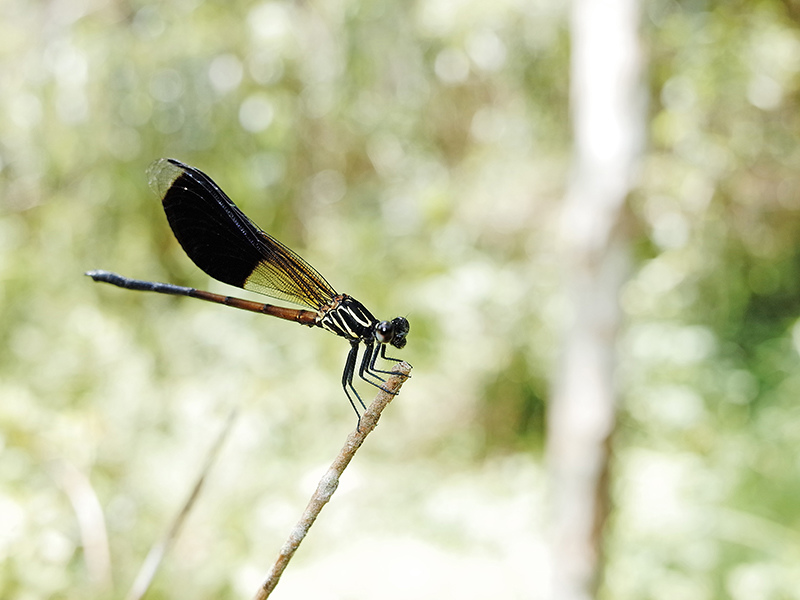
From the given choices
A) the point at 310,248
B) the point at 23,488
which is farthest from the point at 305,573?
the point at 310,248

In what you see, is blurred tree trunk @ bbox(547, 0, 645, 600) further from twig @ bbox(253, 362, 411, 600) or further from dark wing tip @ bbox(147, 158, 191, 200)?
twig @ bbox(253, 362, 411, 600)

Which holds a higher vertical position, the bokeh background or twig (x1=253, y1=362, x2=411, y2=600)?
the bokeh background

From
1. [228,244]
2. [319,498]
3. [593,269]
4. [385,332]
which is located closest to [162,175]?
[228,244]

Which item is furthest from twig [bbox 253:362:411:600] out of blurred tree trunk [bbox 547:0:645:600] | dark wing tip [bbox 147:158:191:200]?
blurred tree trunk [bbox 547:0:645:600]

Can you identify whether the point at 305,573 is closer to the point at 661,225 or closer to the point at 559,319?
the point at 559,319

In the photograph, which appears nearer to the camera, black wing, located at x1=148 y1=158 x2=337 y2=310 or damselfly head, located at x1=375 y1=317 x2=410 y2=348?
damselfly head, located at x1=375 y1=317 x2=410 y2=348

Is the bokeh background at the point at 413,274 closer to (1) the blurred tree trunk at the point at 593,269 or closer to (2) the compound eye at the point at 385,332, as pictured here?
(1) the blurred tree trunk at the point at 593,269

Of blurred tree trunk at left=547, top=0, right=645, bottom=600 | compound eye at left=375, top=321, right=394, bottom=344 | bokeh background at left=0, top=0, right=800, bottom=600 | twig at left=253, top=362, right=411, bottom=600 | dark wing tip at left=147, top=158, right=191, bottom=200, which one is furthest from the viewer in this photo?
bokeh background at left=0, top=0, right=800, bottom=600
